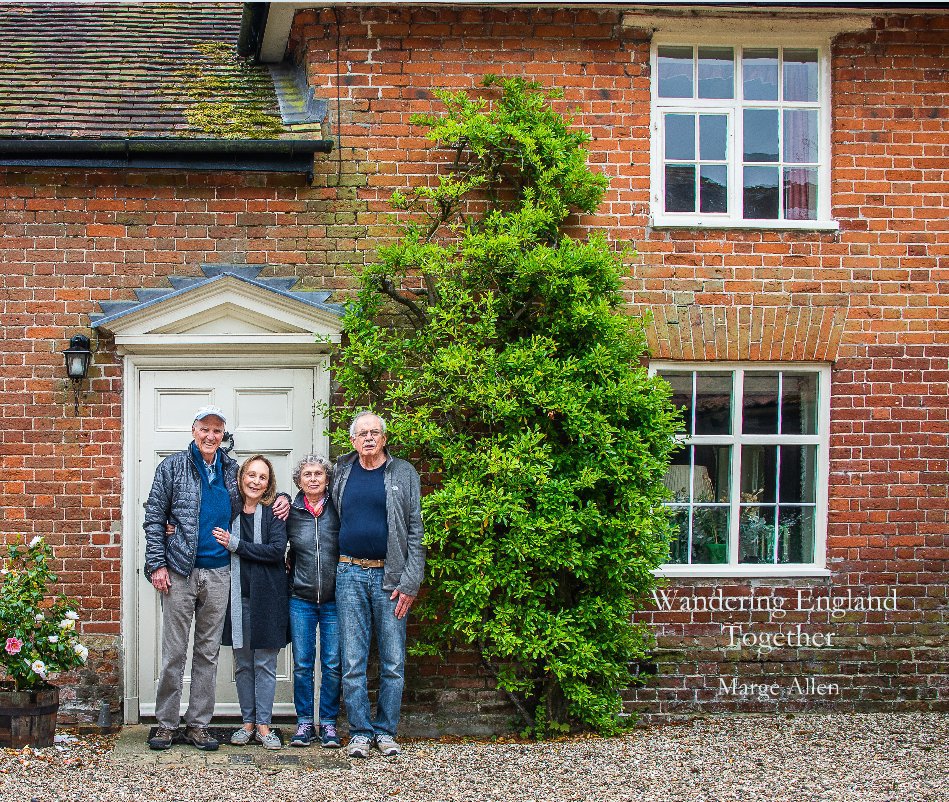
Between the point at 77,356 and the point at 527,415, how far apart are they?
311cm

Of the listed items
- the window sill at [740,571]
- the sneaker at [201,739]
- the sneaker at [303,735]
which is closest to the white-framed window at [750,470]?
the window sill at [740,571]

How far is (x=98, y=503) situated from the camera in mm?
7430

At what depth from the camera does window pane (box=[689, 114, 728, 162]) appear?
799cm

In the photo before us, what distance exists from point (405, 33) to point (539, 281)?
2.14m

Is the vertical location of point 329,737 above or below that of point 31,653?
below

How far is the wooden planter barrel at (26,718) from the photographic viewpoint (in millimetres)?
6508

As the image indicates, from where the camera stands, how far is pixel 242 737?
269 inches

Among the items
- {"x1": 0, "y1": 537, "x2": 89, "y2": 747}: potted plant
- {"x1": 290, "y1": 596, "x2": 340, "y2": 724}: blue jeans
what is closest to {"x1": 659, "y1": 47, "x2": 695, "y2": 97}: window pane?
{"x1": 290, "y1": 596, "x2": 340, "y2": 724}: blue jeans

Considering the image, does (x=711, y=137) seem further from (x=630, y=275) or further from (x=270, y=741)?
(x=270, y=741)

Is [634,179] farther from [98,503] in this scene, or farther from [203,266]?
[98,503]

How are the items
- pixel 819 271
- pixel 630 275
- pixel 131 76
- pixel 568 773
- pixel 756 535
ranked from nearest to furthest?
pixel 568 773
pixel 630 275
pixel 819 271
pixel 756 535
pixel 131 76

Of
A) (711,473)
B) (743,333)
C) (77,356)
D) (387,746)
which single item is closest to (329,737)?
(387,746)

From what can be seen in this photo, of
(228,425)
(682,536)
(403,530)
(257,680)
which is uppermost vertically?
(228,425)

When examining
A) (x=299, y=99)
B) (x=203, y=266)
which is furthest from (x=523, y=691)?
(x=299, y=99)
